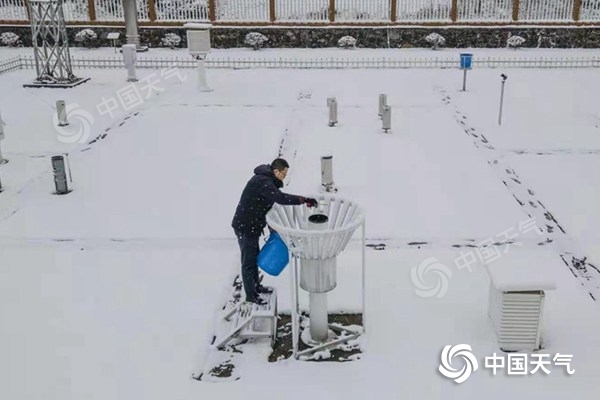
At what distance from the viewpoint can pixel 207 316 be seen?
A: 7305 millimetres

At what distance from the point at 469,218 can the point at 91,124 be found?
30.6 ft

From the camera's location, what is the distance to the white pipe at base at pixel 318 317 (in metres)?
6.56

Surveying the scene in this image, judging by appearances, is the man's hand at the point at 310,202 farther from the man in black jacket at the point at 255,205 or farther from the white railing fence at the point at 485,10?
the white railing fence at the point at 485,10

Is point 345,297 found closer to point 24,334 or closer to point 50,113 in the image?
point 24,334

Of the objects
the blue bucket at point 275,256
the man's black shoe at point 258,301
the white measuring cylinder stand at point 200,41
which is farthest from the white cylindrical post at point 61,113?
the blue bucket at point 275,256

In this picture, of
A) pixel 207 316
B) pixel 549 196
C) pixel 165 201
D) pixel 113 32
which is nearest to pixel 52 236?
pixel 165 201

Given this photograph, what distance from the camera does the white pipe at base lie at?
6.56 metres

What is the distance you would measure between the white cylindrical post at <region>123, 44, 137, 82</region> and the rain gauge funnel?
14193 millimetres

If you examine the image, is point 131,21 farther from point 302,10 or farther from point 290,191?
point 290,191

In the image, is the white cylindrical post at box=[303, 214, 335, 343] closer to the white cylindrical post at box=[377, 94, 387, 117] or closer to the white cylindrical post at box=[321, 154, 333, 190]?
the white cylindrical post at box=[321, 154, 333, 190]

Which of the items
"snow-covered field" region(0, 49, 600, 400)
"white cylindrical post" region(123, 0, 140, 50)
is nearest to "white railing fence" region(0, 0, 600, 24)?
"white cylindrical post" region(123, 0, 140, 50)
